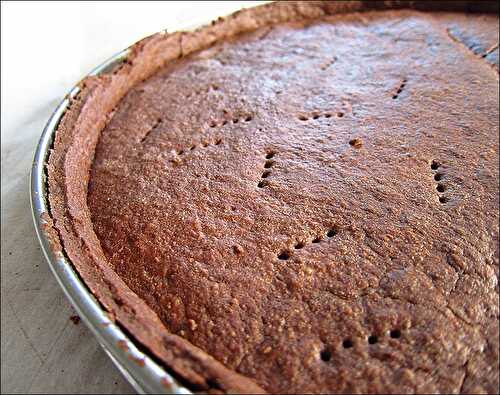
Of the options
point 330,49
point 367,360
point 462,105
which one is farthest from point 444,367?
point 330,49

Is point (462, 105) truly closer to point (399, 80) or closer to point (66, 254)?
point (399, 80)

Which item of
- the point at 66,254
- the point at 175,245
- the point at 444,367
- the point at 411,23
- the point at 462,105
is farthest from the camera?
the point at 411,23

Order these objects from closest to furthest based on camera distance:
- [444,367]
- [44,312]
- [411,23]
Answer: [444,367]
[44,312]
[411,23]

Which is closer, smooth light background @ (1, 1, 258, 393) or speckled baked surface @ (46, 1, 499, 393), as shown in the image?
speckled baked surface @ (46, 1, 499, 393)

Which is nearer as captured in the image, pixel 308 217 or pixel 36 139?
pixel 308 217
